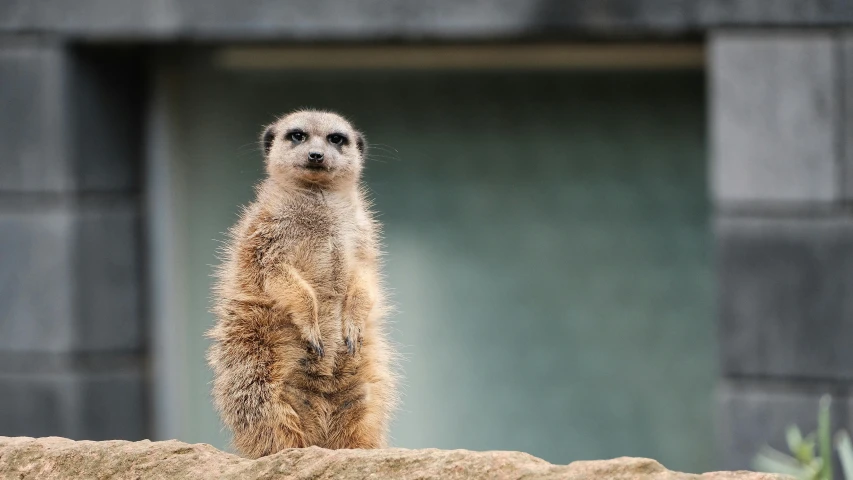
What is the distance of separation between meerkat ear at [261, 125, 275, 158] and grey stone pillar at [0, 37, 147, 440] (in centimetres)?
276

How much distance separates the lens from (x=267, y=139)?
3105 mm

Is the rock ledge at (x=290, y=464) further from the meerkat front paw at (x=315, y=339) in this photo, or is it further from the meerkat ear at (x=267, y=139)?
the meerkat ear at (x=267, y=139)

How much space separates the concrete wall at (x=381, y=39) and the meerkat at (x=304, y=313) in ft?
8.02

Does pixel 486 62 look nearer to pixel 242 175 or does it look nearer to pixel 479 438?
pixel 242 175

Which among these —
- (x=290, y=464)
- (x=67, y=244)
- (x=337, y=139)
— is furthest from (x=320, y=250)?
(x=67, y=244)

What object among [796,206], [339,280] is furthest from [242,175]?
[339,280]

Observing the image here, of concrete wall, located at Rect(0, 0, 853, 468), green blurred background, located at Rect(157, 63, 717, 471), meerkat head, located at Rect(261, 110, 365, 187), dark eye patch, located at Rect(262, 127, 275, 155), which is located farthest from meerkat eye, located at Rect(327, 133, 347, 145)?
green blurred background, located at Rect(157, 63, 717, 471)

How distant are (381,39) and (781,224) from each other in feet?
5.67

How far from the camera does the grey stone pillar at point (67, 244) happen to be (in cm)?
563

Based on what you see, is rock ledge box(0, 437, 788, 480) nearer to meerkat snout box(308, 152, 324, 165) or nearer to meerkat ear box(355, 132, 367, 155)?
meerkat snout box(308, 152, 324, 165)

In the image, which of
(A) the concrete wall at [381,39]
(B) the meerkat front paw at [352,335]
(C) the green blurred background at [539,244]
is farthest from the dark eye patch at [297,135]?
(C) the green blurred background at [539,244]

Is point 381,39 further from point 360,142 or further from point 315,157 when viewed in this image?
point 315,157

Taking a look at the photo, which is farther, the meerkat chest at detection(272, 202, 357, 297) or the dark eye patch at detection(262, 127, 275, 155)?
the dark eye patch at detection(262, 127, 275, 155)

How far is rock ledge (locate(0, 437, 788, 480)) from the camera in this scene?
226 cm
